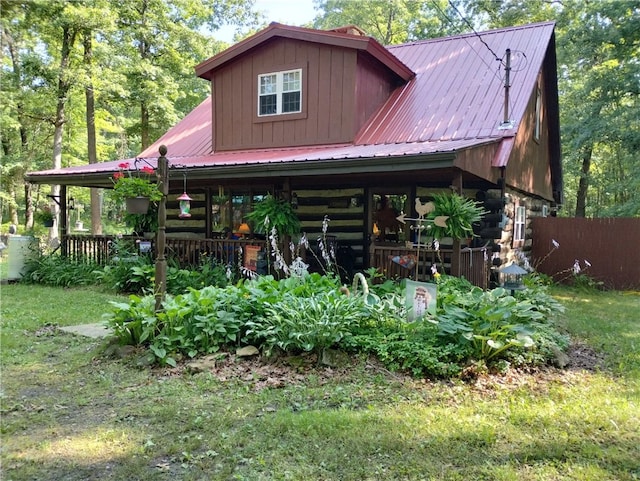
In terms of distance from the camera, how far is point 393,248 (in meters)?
7.79

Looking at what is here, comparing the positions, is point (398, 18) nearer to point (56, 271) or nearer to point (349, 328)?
point (56, 271)

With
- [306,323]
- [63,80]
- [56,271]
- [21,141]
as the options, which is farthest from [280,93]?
[21,141]

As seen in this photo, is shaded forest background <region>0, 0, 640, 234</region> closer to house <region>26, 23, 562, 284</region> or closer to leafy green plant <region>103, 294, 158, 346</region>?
house <region>26, 23, 562, 284</region>

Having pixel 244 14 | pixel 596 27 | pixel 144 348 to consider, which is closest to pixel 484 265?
pixel 144 348

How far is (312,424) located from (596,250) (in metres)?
11.0

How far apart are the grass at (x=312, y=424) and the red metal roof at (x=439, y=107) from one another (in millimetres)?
4416

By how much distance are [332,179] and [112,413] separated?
7077 mm

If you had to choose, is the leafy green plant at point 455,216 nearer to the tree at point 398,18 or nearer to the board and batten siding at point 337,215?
the board and batten siding at point 337,215

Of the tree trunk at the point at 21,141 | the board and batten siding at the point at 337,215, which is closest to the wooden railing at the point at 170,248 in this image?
the board and batten siding at the point at 337,215

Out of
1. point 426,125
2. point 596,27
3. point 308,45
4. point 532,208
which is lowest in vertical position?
point 532,208

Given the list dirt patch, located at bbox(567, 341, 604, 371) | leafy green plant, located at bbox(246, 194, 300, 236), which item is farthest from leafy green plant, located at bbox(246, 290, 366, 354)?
leafy green plant, located at bbox(246, 194, 300, 236)

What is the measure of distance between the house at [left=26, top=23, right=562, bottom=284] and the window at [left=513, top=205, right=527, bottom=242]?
0.17ft

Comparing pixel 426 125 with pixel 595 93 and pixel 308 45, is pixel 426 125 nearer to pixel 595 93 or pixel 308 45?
pixel 308 45

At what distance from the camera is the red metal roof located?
9250 millimetres
